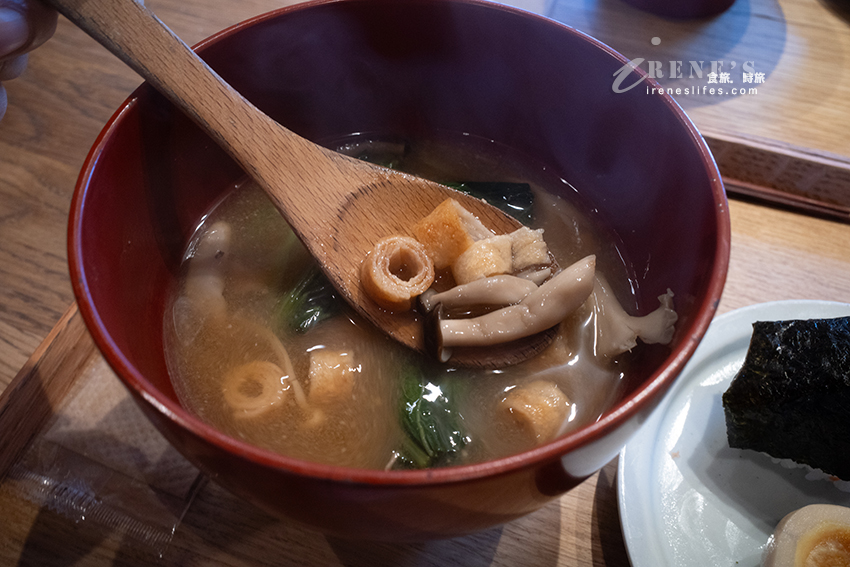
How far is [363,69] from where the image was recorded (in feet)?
4.61

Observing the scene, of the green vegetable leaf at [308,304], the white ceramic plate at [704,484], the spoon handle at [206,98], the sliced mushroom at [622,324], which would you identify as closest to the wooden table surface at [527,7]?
the white ceramic plate at [704,484]

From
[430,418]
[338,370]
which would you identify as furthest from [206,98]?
[430,418]

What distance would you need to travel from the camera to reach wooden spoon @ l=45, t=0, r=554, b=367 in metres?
1.06

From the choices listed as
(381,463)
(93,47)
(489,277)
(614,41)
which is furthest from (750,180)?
(93,47)

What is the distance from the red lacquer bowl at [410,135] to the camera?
66 cm

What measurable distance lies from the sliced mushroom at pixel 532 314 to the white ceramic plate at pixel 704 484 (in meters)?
0.28

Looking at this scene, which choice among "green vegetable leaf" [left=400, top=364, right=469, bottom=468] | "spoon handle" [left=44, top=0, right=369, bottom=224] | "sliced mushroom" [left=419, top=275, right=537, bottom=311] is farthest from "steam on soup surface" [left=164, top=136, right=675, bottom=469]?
"spoon handle" [left=44, top=0, right=369, bottom=224]

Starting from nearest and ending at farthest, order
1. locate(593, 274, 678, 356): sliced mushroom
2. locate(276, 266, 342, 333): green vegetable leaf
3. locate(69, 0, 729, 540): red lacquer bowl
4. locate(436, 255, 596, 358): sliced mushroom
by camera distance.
Answer: locate(69, 0, 729, 540): red lacquer bowl
locate(593, 274, 678, 356): sliced mushroom
locate(436, 255, 596, 358): sliced mushroom
locate(276, 266, 342, 333): green vegetable leaf

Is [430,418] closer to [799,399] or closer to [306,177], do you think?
[306,177]

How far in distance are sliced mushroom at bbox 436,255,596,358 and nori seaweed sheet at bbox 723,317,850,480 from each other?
1.22 ft

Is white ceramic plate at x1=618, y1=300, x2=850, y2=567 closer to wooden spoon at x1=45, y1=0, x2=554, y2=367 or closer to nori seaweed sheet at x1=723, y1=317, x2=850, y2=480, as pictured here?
nori seaweed sheet at x1=723, y1=317, x2=850, y2=480

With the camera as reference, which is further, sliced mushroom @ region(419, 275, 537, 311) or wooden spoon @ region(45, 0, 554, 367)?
sliced mushroom @ region(419, 275, 537, 311)

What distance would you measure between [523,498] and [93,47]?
6.07 ft

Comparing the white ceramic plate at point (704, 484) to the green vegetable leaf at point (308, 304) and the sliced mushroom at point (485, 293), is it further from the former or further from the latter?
the green vegetable leaf at point (308, 304)
